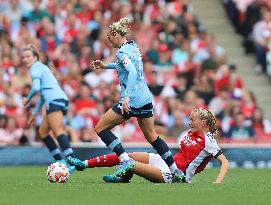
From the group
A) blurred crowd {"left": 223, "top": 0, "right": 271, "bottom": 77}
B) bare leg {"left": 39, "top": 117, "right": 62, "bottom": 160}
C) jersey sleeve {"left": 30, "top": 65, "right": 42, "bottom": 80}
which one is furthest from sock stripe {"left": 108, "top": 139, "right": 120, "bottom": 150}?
blurred crowd {"left": 223, "top": 0, "right": 271, "bottom": 77}

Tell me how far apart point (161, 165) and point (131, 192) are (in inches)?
59.7

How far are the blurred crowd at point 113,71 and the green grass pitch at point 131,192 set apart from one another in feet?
18.6

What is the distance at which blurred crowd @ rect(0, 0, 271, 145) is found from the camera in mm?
19703

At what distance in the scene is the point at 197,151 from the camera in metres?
12.1

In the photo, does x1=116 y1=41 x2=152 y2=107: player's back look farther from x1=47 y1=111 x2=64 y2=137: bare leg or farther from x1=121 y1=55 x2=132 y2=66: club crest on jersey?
x1=47 y1=111 x2=64 y2=137: bare leg

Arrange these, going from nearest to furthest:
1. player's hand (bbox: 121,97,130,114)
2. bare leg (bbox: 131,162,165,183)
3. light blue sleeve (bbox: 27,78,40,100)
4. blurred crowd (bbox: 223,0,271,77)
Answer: bare leg (bbox: 131,162,165,183)
player's hand (bbox: 121,97,130,114)
light blue sleeve (bbox: 27,78,40,100)
blurred crowd (bbox: 223,0,271,77)

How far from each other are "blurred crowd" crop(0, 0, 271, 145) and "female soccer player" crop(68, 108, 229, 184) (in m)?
6.54

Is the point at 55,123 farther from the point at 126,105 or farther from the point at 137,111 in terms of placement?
the point at 126,105

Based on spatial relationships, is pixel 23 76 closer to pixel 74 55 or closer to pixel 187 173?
pixel 74 55

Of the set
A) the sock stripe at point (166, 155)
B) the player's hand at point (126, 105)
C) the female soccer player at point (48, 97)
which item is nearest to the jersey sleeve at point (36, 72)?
the female soccer player at point (48, 97)

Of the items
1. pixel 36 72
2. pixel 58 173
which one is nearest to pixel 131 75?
pixel 58 173

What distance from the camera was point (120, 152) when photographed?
40.9 ft

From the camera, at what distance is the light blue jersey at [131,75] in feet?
40.2

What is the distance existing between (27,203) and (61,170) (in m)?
2.97
